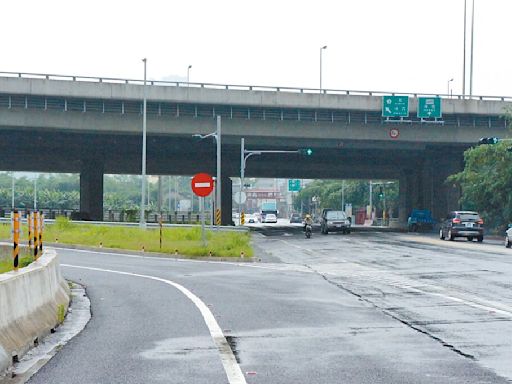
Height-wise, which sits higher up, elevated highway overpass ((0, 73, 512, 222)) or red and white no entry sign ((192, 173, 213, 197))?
elevated highway overpass ((0, 73, 512, 222))

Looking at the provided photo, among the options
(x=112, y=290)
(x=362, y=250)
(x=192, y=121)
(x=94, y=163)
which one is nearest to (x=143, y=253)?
(x=362, y=250)

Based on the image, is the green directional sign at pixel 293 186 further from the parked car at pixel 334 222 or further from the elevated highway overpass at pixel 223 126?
the parked car at pixel 334 222

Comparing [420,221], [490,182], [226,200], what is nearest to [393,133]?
[490,182]

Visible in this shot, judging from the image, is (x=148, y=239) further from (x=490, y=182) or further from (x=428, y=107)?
(x=490, y=182)

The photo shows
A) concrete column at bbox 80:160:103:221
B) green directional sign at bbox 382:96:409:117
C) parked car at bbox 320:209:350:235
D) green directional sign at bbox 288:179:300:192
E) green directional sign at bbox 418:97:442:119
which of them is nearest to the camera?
parked car at bbox 320:209:350:235

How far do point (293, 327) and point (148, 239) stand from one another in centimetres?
3179

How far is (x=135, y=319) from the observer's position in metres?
14.5

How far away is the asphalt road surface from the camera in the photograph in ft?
30.6

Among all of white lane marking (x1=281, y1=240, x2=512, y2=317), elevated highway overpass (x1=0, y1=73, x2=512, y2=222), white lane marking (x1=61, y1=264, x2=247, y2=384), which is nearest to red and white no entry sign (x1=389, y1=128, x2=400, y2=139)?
elevated highway overpass (x1=0, y1=73, x2=512, y2=222)

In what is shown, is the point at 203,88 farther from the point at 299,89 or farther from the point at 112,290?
the point at 112,290

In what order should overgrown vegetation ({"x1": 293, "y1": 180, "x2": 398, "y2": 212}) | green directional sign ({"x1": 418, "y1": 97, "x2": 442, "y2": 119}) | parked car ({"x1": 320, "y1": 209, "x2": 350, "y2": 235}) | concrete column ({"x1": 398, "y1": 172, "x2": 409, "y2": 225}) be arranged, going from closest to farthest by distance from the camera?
parked car ({"x1": 320, "y1": 209, "x2": 350, "y2": 235}) → green directional sign ({"x1": 418, "y1": 97, "x2": 442, "y2": 119}) → concrete column ({"x1": 398, "y1": 172, "x2": 409, "y2": 225}) → overgrown vegetation ({"x1": 293, "y1": 180, "x2": 398, "y2": 212})

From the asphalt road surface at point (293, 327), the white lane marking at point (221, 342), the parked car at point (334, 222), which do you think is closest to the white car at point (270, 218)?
the parked car at point (334, 222)

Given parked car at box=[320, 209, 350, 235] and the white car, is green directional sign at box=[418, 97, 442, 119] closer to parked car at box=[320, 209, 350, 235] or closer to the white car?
parked car at box=[320, 209, 350, 235]

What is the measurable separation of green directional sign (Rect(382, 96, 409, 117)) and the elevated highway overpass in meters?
0.62
